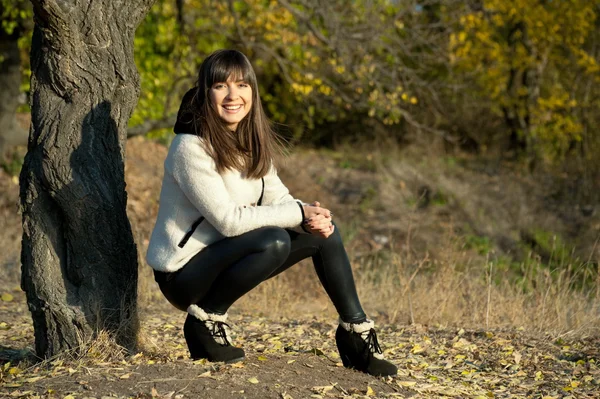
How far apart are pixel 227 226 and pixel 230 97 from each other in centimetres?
59

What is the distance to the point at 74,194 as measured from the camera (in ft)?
11.4

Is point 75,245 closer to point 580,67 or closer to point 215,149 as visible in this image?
point 215,149

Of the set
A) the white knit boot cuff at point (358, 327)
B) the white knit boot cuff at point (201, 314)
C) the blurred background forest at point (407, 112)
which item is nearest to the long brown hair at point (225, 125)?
the white knit boot cuff at point (201, 314)

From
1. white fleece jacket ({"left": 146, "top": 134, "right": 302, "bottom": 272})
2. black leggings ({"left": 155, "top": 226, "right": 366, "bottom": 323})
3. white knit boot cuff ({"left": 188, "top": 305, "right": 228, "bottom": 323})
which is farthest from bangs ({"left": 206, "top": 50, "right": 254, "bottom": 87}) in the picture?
white knit boot cuff ({"left": 188, "top": 305, "right": 228, "bottom": 323})

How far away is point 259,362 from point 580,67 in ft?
38.3

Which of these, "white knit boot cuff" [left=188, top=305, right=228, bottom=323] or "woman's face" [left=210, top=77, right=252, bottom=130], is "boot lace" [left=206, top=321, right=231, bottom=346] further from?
"woman's face" [left=210, top=77, right=252, bottom=130]

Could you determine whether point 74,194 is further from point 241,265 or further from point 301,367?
point 301,367

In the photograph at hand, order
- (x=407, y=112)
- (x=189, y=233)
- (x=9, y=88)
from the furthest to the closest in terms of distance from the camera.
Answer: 1. (x=407, y=112)
2. (x=9, y=88)
3. (x=189, y=233)

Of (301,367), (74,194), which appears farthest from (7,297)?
(301,367)

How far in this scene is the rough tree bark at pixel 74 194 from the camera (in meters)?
3.49

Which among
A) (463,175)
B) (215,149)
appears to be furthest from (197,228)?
(463,175)

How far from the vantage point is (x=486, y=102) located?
15.3 meters

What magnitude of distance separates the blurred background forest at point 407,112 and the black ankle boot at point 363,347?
9.01ft

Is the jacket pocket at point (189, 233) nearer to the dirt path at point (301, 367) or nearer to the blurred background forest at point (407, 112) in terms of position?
the dirt path at point (301, 367)
